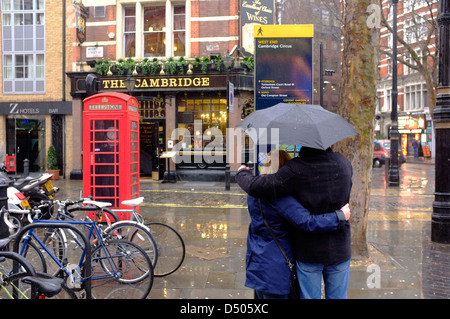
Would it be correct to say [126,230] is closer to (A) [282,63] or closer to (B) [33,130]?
(A) [282,63]

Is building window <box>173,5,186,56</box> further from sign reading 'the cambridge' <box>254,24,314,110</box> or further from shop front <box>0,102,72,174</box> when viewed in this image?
sign reading 'the cambridge' <box>254,24,314,110</box>

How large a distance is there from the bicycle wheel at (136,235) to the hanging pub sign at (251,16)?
12527mm

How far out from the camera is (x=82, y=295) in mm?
4352

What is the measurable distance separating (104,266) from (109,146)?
3235 mm

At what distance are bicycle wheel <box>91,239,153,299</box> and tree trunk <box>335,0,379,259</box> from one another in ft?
10.6

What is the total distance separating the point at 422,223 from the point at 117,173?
6.65 metres

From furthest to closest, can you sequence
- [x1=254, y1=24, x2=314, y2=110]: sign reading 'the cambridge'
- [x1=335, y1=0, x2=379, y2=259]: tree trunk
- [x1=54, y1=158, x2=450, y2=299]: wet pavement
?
[x1=254, y1=24, x2=314, y2=110]: sign reading 'the cambridge', [x1=335, y1=0, x2=379, y2=259]: tree trunk, [x1=54, y1=158, x2=450, y2=299]: wet pavement

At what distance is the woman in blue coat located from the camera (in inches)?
115

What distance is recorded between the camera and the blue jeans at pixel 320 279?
3.07 meters

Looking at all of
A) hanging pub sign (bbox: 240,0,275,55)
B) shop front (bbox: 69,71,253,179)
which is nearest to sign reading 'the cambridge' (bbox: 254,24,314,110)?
shop front (bbox: 69,71,253,179)

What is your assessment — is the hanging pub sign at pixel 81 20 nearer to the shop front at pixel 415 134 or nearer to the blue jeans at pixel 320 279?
the blue jeans at pixel 320 279

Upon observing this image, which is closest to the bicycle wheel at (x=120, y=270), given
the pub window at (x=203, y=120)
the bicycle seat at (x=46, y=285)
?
the bicycle seat at (x=46, y=285)

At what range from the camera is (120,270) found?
4.87 m
